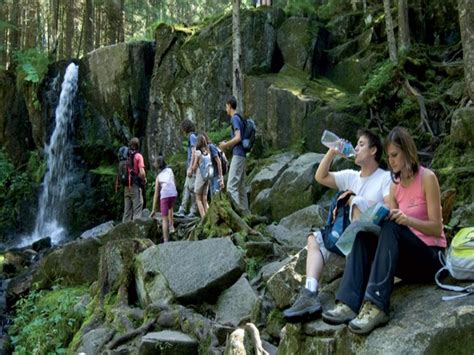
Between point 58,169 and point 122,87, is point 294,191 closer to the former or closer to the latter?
point 122,87

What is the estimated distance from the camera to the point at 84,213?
744 inches

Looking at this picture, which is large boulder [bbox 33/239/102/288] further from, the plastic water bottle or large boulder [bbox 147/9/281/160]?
large boulder [bbox 147/9/281/160]

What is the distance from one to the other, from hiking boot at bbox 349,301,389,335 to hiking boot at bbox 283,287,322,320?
0.40m

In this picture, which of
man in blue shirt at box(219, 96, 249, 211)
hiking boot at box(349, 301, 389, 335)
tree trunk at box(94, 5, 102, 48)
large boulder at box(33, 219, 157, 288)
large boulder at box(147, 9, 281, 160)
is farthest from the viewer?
tree trunk at box(94, 5, 102, 48)

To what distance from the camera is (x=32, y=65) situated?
21.2 m

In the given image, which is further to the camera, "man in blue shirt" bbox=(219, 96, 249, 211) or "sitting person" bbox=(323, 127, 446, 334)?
"man in blue shirt" bbox=(219, 96, 249, 211)

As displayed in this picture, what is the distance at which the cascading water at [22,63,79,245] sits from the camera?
1911cm

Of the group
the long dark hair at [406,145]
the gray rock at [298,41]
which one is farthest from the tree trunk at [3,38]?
the long dark hair at [406,145]

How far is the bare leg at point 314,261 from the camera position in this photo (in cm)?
416

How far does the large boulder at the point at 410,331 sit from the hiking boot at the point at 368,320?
0.05 metres

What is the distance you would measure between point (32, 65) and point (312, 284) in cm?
1962

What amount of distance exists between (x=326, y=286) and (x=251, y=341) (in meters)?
0.83

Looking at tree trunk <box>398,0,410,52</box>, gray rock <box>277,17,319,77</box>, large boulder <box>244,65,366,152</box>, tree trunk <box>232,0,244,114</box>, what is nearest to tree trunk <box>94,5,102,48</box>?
gray rock <box>277,17,319,77</box>

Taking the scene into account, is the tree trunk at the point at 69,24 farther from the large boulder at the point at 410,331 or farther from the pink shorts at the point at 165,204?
the large boulder at the point at 410,331
